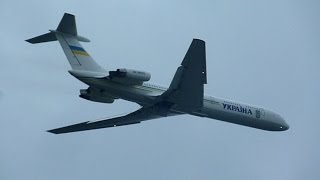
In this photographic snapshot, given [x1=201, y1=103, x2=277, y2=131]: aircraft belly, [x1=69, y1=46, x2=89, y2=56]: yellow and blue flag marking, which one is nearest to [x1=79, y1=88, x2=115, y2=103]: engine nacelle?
[x1=69, y1=46, x2=89, y2=56]: yellow and blue flag marking

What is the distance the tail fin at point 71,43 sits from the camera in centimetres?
3759

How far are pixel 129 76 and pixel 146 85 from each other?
2.75 meters

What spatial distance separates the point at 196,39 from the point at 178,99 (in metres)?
5.74

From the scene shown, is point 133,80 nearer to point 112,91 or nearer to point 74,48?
point 112,91

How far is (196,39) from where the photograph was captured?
33.7 meters

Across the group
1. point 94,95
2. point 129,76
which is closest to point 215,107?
point 129,76

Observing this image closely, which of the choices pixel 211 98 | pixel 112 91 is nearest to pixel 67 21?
pixel 112 91

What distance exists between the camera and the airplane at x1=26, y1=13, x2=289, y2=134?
35812 millimetres

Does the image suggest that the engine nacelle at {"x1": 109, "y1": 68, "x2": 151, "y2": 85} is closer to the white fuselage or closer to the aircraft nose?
the white fuselage

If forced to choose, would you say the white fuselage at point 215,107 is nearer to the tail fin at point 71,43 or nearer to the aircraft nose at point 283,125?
the aircraft nose at point 283,125

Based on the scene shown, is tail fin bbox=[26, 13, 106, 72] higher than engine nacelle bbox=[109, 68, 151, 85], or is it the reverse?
tail fin bbox=[26, 13, 106, 72]

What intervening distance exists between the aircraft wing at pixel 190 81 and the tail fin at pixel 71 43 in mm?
5006

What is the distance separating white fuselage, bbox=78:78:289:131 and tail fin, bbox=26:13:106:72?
1.37m

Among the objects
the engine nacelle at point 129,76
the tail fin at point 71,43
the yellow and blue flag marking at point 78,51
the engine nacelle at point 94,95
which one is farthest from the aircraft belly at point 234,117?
the yellow and blue flag marking at point 78,51
